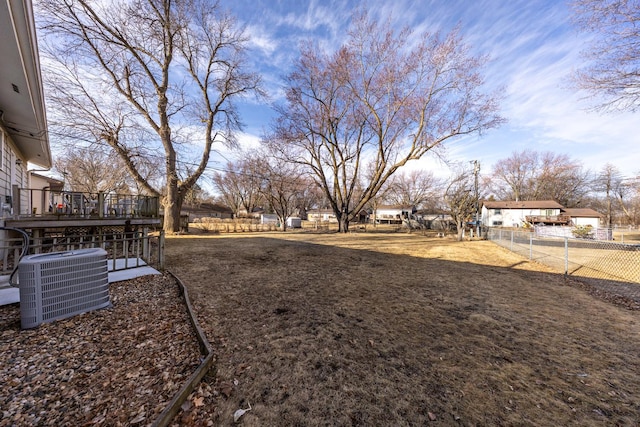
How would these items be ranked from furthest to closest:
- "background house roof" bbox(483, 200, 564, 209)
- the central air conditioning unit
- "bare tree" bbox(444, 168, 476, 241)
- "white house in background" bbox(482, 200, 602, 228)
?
"background house roof" bbox(483, 200, 564, 209)
"white house in background" bbox(482, 200, 602, 228)
"bare tree" bbox(444, 168, 476, 241)
the central air conditioning unit

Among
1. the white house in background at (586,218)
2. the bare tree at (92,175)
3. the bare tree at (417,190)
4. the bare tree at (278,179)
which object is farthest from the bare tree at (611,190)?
the bare tree at (92,175)

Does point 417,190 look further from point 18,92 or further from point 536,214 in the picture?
point 18,92

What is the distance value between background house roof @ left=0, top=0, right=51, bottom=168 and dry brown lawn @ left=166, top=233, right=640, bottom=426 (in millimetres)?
4744

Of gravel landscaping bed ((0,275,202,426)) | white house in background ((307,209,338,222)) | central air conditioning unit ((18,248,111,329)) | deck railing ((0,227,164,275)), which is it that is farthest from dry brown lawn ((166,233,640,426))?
white house in background ((307,209,338,222))

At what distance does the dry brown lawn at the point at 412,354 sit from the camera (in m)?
1.95

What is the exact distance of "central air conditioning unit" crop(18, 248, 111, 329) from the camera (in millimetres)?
2818

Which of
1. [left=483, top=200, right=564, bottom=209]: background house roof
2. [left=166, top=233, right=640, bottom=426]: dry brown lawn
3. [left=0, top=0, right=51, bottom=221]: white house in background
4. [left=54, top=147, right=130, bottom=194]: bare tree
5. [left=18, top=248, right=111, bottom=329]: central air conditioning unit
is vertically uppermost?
[left=54, top=147, right=130, bottom=194]: bare tree

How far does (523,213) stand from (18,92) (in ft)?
162

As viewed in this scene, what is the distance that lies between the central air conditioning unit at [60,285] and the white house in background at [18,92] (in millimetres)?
3327

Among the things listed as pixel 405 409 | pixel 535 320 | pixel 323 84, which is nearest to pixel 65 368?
pixel 405 409

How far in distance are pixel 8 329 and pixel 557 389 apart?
5.95m

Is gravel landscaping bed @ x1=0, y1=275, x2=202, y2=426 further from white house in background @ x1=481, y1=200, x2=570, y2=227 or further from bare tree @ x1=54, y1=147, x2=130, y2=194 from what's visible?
white house in background @ x1=481, y1=200, x2=570, y2=227

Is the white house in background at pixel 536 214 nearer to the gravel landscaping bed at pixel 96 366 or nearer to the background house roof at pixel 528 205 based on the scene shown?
the background house roof at pixel 528 205

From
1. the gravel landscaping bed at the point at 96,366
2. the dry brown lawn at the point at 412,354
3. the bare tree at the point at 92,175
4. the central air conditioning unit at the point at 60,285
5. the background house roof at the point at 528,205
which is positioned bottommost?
the dry brown lawn at the point at 412,354
